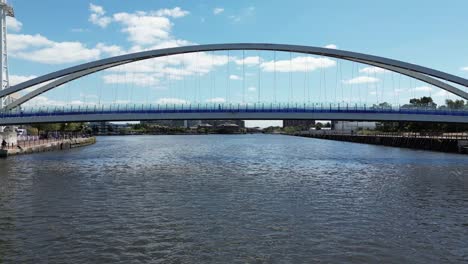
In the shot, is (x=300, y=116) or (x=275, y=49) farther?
(x=275, y=49)

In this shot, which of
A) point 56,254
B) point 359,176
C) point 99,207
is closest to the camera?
point 56,254

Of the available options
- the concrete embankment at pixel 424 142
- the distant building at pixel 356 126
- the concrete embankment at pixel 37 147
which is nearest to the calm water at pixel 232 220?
the concrete embankment at pixel 37 147

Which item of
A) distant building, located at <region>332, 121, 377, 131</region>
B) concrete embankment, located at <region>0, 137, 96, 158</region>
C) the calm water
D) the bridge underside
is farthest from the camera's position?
distant building, located at <region>332, 121, 377, 131</region>

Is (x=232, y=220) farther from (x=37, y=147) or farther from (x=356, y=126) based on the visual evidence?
(x=356, y=126)

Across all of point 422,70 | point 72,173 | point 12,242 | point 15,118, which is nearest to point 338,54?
point 422,70

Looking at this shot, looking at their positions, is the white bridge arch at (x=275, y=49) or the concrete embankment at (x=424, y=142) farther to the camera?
the concrete embankment at (x=424, y=142)

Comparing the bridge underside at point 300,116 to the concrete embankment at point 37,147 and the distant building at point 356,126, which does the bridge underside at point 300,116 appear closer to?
the concrete embankment at point 37,147

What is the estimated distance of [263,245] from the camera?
42.9 ft

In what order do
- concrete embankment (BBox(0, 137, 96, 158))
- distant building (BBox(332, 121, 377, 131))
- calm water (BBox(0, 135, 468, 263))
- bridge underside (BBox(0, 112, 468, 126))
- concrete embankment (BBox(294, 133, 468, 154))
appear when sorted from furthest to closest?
distant building (BBox(332, 121, 377, 131)), concrete embankment (BBox(294, 133, 468, 154)), concrete embankment (BBox(0, 137, 96, 158)), bridge underside (BBox(0, 112, 468, 126)), calm water (BBox(0, 135, 468, 263))

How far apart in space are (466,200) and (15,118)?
158 ft

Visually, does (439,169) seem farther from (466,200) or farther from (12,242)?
(12,242)

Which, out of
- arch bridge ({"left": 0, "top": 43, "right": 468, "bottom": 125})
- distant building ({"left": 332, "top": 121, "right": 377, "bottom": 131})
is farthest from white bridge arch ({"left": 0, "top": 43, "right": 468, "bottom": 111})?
distant building ({"left": 332, "top": 121, "right": 377, "bottom": 131})

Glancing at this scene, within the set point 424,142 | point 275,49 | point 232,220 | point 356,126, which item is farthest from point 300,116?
point 356,126

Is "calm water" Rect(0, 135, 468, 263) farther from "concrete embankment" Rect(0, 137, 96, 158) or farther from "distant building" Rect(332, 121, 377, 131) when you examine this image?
"distant building" Rect(332, 121, 377, 131)
